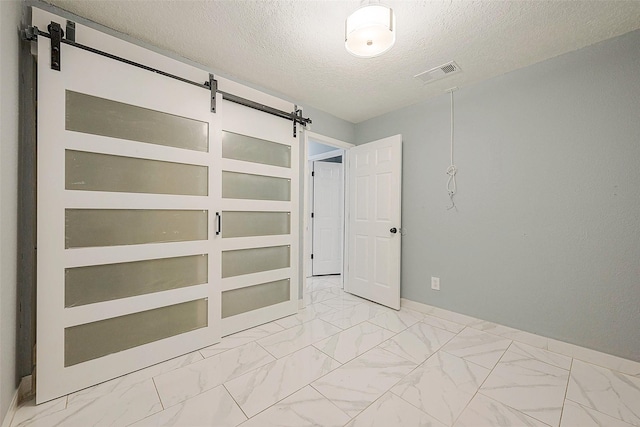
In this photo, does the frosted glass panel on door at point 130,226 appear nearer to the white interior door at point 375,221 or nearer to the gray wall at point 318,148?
→ the white interior door at point 375,221

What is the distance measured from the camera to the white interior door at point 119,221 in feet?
5.19

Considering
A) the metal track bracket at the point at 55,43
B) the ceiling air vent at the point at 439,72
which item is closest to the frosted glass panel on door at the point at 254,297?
the metal track bracket at the point at 55,43

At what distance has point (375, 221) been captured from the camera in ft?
11.0

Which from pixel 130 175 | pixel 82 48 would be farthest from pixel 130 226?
pixel 82 48

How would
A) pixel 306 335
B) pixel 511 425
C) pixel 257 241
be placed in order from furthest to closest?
1. pixel 257 241
2. pixel 306 335
3. pixel 511 425

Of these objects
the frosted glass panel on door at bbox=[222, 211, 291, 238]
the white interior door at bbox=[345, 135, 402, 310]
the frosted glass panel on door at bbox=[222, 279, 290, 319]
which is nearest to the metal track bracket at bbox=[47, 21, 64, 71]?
the frosted glass panel on door at bbox=[222, 211, 291, 238]

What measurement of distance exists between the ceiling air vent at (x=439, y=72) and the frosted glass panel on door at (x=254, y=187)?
1.76 m

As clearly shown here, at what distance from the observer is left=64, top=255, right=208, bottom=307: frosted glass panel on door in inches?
65.9

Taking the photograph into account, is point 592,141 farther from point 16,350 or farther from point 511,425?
point 16,350

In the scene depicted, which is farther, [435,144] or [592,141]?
[435,144]

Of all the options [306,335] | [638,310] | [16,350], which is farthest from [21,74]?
[638,310]

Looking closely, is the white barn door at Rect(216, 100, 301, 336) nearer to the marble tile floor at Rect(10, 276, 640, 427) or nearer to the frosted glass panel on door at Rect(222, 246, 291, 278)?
the frosted glass panel on door at Rect(222, 246, 291, 278)

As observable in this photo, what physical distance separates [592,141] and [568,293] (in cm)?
126

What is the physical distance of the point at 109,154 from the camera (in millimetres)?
1772
